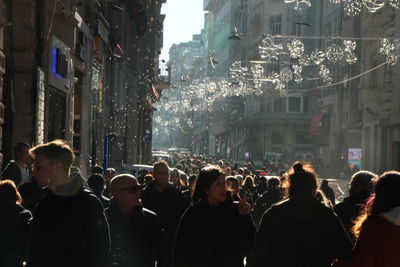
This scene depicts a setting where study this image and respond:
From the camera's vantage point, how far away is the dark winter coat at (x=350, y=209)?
341 inches

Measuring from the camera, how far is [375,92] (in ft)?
166

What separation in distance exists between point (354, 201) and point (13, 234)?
3.83m

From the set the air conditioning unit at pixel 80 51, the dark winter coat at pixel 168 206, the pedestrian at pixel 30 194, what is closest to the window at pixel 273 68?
the air conditioning unit at pixel 80 51

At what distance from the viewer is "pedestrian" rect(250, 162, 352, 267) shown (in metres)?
6.32

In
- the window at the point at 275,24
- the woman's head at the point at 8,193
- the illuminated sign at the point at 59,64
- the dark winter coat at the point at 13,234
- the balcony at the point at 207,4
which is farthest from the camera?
the balcony at the point at 207,4

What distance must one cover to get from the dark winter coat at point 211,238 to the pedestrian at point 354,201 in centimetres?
181

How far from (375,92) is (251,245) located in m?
44.7

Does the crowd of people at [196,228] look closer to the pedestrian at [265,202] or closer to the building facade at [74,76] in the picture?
the pedestrian at [265,202]

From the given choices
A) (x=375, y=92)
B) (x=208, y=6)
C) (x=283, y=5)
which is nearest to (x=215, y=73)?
(x=208, y=6)

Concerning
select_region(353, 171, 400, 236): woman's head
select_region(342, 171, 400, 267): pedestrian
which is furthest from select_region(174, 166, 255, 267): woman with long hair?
select_region(353, 171, 400, 236): woman's head

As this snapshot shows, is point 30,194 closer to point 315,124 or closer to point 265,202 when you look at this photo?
point 265,202

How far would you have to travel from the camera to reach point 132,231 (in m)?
7.02

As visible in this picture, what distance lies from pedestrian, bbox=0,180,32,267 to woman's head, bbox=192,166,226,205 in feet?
4.42

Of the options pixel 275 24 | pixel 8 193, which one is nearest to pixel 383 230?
pixel 8 193
